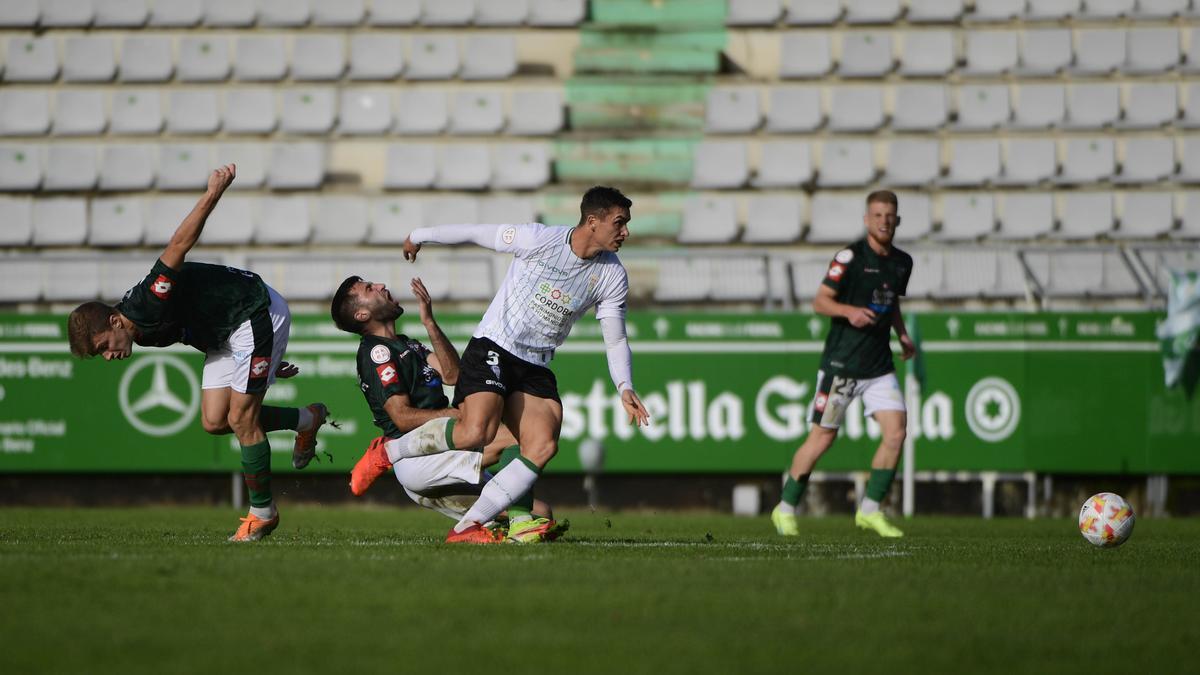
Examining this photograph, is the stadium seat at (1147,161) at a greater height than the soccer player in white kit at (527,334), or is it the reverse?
the stadium seat at (1147,161)

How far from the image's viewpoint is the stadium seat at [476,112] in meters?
19.7

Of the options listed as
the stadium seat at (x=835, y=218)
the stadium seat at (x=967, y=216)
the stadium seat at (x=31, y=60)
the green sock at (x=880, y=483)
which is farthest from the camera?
the stadium seat at (x=31, y=60)

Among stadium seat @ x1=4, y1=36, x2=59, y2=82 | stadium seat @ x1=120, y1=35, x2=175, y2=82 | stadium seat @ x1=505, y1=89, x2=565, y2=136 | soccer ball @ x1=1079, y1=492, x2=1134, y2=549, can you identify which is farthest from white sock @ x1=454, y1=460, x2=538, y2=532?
stadium seat @ x1=4, y1=36, x2=59, y2=82

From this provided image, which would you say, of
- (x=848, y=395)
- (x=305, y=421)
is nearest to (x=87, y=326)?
(x=305, y=421)

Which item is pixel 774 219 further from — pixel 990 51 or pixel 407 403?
pixel 407 403

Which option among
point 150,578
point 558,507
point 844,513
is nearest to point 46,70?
point 558,507

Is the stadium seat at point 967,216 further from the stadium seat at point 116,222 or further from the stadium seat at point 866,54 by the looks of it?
the stadium seat at point 116,222

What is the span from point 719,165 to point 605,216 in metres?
11.3

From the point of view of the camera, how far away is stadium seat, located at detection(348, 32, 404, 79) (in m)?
20.2

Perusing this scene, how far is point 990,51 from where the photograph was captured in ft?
65.6

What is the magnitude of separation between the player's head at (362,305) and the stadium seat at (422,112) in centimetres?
1077

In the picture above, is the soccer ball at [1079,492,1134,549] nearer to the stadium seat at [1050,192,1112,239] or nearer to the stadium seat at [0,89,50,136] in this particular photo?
the stadium seat at [1050,192,1112,239]

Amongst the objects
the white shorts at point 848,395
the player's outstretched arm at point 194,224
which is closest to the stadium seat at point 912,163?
the white shorts at point 848,395

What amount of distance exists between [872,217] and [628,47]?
9974mm
